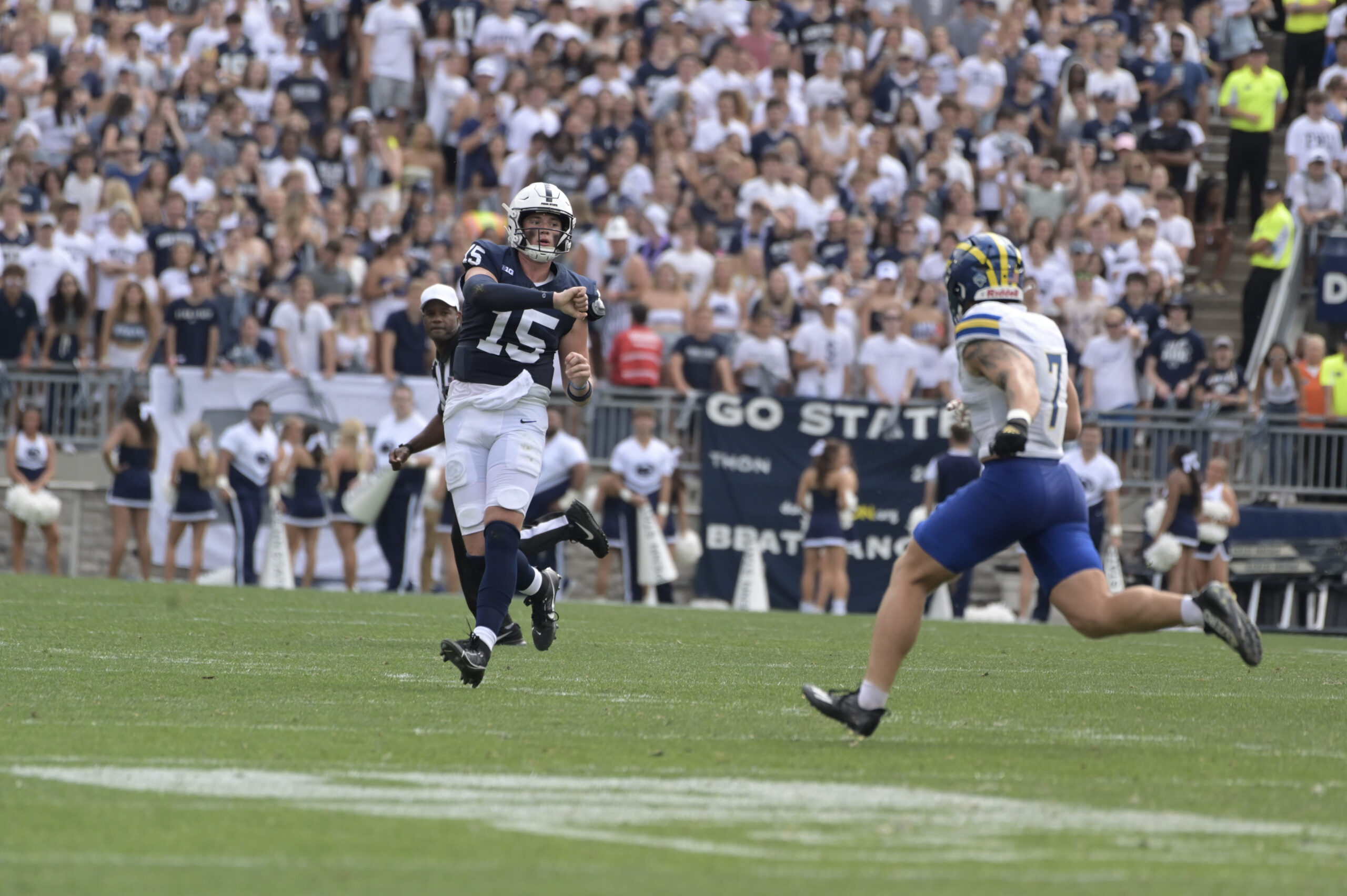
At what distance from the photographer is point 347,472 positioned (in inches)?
742

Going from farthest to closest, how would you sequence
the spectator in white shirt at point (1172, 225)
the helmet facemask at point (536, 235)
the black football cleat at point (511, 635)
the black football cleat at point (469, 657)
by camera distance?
the spectator in white shirt at point (1172, 225) < the black football cleat at point (511, 635) < the helmet facemask at point (536, 235) < the black football cleat at point (469, 657)

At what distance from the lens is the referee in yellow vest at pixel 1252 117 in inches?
883

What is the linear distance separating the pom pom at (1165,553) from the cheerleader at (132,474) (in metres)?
9.51

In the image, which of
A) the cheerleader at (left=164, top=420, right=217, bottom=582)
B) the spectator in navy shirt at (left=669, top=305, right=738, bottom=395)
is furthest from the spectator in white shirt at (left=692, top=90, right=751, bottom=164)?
the cheerleader at (left=164, top=420, right=217, bottom=582)

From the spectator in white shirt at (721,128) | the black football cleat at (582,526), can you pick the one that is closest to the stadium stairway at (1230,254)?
the spectator in white shirt at (721,128)

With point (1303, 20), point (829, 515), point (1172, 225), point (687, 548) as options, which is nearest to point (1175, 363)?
point (1172, 225)

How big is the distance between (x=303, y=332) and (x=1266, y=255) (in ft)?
33.5

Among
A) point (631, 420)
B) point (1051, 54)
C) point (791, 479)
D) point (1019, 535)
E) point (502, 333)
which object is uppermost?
point (1051, 54)

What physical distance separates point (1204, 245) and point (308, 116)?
1042 cm

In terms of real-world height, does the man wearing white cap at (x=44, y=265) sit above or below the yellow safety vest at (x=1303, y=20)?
below

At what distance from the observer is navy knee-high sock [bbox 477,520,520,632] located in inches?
331

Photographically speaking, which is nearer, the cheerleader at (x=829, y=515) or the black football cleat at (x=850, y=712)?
the black football cleat at (x=850, y=712)

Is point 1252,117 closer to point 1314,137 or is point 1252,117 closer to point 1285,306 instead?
point 1314,137

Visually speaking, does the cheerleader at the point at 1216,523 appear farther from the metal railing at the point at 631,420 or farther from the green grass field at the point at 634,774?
the green grass field at the point at 634,774
